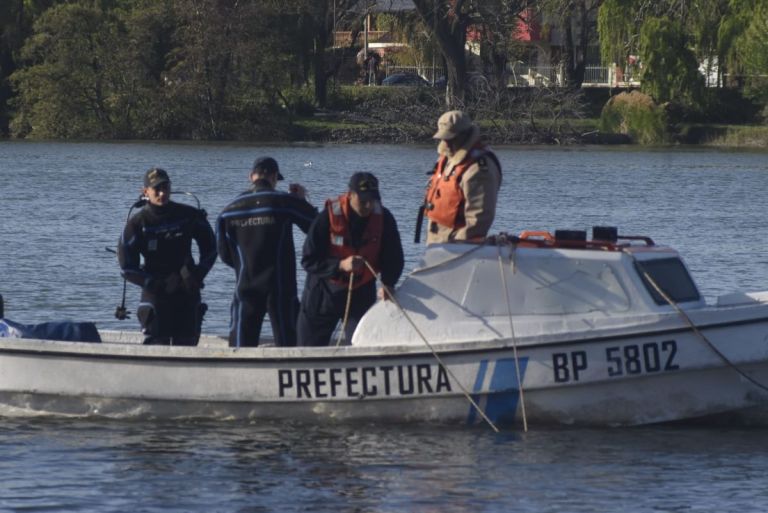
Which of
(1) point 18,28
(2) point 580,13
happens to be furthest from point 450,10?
(1) point 18,28

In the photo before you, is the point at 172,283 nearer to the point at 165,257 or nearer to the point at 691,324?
the point at 165,257

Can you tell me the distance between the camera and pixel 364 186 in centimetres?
1082

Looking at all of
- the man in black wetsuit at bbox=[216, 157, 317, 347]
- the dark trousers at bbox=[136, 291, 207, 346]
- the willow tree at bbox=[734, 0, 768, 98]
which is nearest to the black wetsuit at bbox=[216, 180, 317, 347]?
the man in black wetsuit at bbox=[216, 157, 317, 347]

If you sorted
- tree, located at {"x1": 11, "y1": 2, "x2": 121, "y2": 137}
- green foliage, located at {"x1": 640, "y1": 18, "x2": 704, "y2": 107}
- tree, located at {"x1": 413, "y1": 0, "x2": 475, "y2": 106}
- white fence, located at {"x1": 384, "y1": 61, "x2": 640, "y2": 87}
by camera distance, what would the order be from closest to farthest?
green foliage, located at {"x1": 640, "y1": 18, "x2": 704, "y2": 107}
tree, located at {"x1": 413, "y1": 0, "x2": 475, "y2": 106}
tree, located at {"x1": 11, "y1": 2, "x2": 121, "y2": 137}
white fence, located at {"x1": 384, "y1": 61, "x2": 640, "y2": 87}

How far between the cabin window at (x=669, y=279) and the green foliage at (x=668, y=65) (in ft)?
163

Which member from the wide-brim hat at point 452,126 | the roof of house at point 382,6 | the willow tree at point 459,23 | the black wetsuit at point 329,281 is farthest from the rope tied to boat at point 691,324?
the roof of house at point 382,6

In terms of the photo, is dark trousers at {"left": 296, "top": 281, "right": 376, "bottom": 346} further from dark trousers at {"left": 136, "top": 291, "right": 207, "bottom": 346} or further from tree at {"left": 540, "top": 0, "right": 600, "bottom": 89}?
tree at {"left": 540, "top": 0, "right": 600, "bottom": 89}

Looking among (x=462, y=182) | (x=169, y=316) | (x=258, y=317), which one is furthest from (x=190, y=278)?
(x=462, y=182)

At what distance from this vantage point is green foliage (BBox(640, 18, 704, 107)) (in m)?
59.9

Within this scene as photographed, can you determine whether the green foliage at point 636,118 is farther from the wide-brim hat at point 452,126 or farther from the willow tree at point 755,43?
the wide-brim hat at point 452,126

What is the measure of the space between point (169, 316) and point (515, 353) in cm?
260

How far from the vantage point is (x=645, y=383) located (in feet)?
36.6

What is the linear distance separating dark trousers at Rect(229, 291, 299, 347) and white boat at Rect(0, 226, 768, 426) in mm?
357

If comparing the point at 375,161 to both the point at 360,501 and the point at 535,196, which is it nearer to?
the point at 535,196
